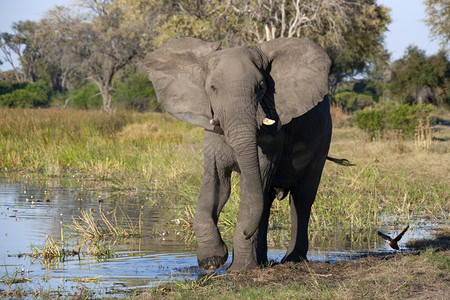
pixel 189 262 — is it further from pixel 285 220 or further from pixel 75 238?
pixel 285 220

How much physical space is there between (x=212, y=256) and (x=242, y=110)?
4.72 feet

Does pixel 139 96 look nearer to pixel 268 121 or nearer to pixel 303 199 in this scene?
pixel 303 199

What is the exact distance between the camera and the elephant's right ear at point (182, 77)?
581 centimetres

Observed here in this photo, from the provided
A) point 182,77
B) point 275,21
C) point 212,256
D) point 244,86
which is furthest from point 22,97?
point 244,86

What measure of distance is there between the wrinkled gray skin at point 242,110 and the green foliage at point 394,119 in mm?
13747

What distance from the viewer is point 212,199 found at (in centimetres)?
601

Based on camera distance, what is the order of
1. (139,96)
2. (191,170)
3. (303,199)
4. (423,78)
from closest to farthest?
(303,199), (191,170), (423,78), (139,96)

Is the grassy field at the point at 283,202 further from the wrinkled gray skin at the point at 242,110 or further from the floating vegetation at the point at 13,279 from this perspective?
the floating vegetation at the point at 13,279

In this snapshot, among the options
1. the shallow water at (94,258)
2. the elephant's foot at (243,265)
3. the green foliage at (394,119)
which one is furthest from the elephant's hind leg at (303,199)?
the green foliage at (394,119)

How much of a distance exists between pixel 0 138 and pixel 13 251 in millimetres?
9902

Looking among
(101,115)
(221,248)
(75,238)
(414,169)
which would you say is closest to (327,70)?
(221,248)

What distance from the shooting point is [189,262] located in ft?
22.0

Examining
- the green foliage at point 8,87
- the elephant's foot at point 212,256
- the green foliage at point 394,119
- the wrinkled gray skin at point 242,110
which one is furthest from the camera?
the green foliage at point 8,87

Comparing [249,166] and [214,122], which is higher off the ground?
[214,122]
